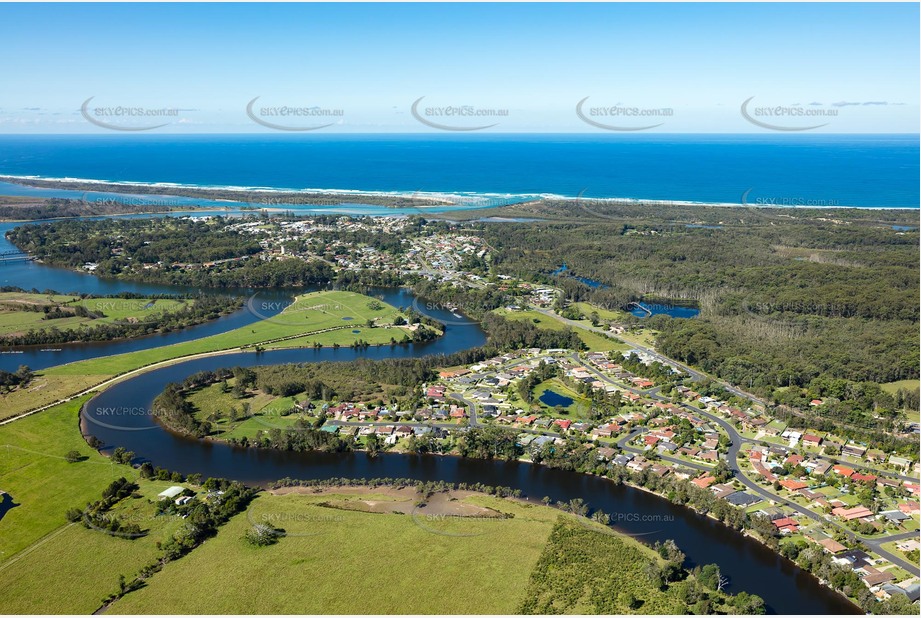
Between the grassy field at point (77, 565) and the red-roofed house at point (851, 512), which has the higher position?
the red-roofed house at point (851, 512)

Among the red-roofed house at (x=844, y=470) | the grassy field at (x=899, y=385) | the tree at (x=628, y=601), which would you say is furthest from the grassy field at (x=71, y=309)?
the grassy field at (x=899, y=385)

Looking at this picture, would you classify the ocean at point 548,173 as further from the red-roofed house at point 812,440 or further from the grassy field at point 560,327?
the red-roofed house at point 812,440

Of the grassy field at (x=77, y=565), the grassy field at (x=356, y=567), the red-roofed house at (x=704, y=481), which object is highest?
the red-roofed house at (x=704, y=481)

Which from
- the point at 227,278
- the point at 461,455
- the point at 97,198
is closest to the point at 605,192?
the point at 227,278

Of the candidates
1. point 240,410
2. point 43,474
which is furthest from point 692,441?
point 43,474

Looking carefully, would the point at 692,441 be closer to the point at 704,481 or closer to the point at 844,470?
the point at 704,481

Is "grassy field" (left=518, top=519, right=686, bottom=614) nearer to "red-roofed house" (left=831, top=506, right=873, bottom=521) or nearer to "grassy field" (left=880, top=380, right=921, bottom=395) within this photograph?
"red-roofed house" (left=831, top=506, right=873, bottom=521)
